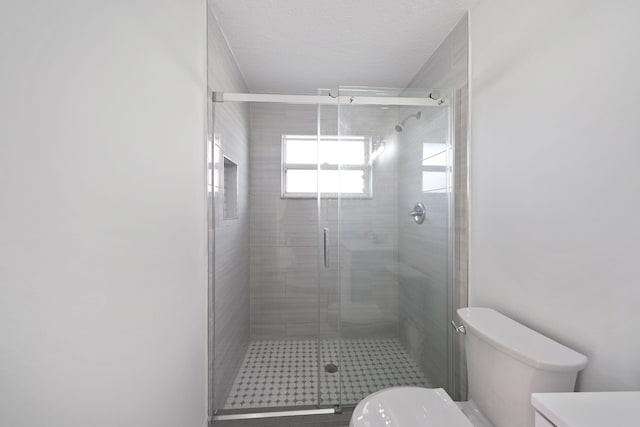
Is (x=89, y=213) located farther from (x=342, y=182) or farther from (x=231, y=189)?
(x=231, y=189)

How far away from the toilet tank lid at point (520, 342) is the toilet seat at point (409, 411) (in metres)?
0.30

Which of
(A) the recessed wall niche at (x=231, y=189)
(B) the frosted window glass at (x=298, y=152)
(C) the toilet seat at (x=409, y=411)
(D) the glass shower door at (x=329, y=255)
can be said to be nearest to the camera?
(C) the toilet seat at (x=409, y=411)

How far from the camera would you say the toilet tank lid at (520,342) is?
2.76 feet

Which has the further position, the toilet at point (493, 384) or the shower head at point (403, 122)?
the shower head at point (403, 122)

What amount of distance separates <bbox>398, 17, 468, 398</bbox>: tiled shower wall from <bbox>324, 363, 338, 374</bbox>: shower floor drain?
0.49m

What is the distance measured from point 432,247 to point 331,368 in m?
1.06

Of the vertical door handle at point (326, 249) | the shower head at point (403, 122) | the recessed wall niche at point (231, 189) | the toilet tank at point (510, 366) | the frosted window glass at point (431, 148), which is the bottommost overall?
the toilet tank at point (510, 366)

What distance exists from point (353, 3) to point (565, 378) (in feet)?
6.33

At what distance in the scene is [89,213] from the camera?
0.64 metres

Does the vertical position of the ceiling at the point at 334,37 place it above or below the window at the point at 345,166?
above

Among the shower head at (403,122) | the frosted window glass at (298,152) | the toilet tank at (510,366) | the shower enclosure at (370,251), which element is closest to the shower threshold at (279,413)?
the shower enclosure at (370,251)

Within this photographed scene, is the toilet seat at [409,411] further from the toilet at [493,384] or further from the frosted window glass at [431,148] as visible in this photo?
the frosted window glass at [431,148]

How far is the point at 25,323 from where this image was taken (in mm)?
495

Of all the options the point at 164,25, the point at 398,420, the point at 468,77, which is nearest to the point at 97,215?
the point at 164,25
